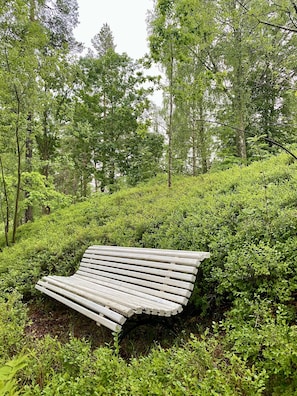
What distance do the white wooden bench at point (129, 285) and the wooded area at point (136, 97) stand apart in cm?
158

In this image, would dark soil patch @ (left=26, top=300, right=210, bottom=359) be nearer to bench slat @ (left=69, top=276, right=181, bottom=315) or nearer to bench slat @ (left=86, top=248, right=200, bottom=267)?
bench slat @ (left=69, top=276, right=181, bottom=315)

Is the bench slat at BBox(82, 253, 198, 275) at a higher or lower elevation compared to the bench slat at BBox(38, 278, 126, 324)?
higher

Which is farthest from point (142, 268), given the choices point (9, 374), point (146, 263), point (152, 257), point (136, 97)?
point (136, 97)

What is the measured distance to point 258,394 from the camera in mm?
1435

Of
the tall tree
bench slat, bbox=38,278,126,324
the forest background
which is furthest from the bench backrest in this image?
the tall tree

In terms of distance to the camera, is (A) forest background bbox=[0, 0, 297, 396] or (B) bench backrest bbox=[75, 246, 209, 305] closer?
(A) forest background bbox=[0, 0, 297, 396]

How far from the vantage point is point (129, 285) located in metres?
3.27

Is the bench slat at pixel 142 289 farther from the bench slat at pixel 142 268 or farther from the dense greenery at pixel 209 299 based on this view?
the dense greenery at pixel 209 299

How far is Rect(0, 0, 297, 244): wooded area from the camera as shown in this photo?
6.31m

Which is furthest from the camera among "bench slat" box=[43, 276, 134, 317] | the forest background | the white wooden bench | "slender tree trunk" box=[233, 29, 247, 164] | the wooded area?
"slender tree trunk" box=[233, 29, 247, 164]

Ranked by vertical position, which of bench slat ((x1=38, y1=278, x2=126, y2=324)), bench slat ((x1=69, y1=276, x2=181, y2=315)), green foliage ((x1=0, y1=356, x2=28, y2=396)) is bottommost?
bench slat ((x1=38, y1=278, x2=126, y2=324))

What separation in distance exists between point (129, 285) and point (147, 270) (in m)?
0.28

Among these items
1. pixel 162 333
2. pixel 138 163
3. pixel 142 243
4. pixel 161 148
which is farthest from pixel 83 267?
pixel 161 148

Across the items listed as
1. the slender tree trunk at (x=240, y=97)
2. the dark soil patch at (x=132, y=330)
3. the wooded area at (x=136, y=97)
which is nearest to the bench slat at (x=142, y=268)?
the dark soil patch at (x=132, y=330)
